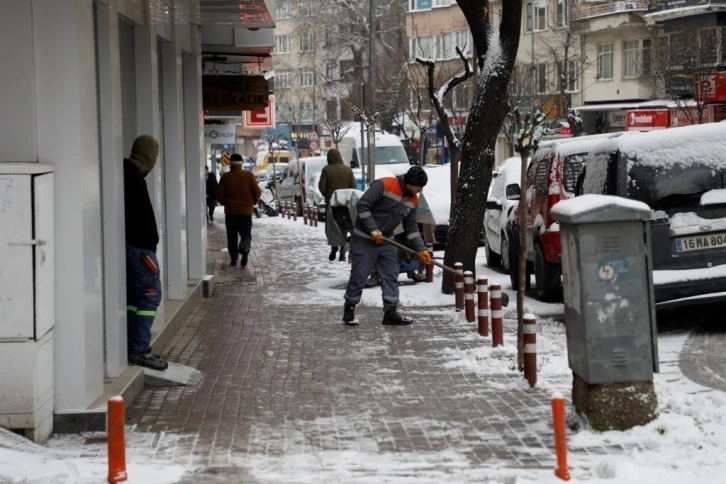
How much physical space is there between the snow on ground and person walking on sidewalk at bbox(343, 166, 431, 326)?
604cm

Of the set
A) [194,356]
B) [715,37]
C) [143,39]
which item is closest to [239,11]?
[143,39]

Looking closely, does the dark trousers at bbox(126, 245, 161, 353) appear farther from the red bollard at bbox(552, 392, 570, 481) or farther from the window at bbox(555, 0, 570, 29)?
the window at bbox(555, 0, 570, 29)

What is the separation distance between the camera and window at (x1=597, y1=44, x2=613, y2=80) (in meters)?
58.6

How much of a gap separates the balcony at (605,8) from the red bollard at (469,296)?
150 ft

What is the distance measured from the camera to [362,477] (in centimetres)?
691

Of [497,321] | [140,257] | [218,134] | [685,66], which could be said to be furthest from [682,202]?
[685,66]

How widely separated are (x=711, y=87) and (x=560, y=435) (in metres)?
38.4

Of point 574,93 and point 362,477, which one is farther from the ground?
point 574,93

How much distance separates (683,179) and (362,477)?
21.1 ft

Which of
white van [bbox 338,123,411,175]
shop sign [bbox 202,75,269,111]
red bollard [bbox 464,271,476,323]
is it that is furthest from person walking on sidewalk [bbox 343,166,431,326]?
white van [bbox 338,123,411,175]

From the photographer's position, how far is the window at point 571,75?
50284 mm

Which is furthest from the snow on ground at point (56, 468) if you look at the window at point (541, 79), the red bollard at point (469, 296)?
the window at point (541, 79)

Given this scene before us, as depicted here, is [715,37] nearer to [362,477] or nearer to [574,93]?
[574,93]

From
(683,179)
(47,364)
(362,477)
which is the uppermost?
(683,179)
